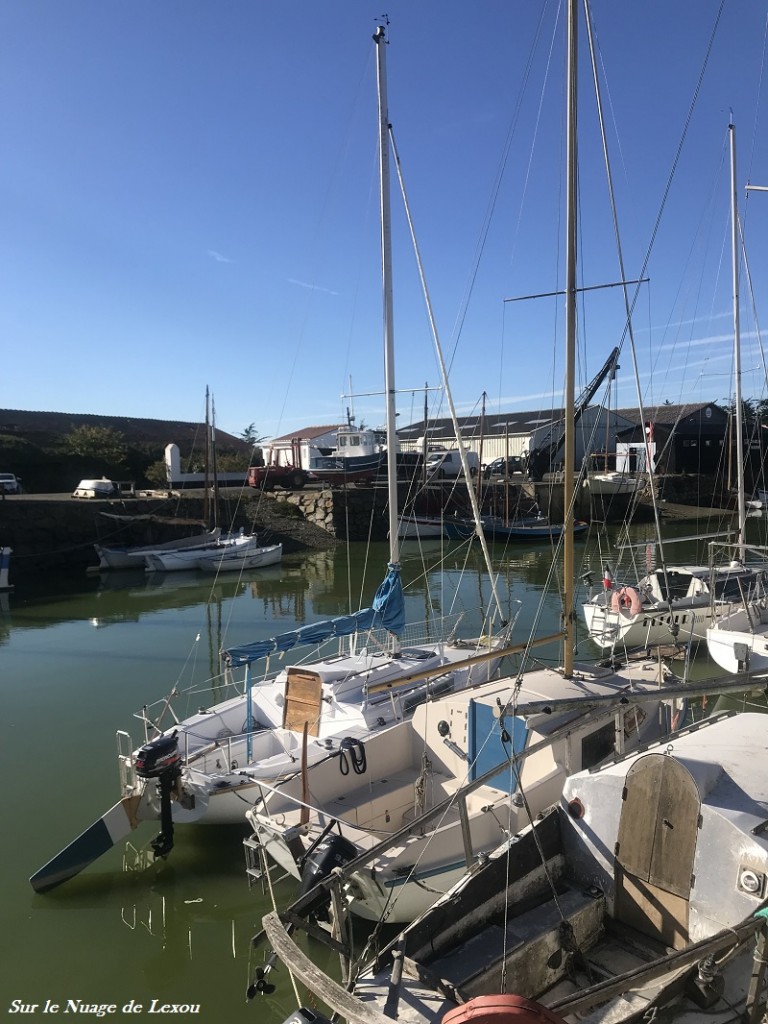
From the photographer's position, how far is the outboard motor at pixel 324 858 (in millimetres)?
7031

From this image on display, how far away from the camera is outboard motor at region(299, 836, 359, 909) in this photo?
7.03 m

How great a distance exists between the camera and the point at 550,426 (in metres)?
61.2

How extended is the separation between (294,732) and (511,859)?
18.1ft

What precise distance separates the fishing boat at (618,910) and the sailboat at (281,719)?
304 cm

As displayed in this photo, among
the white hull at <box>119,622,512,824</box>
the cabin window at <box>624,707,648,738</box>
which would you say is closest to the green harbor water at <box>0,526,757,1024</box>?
the white hull at <box>119,622,512,824</box>

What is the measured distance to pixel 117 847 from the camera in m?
10.4

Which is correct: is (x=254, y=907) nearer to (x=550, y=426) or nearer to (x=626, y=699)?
(x=626, y=699)

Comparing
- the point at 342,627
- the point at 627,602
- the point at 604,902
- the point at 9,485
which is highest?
the point at 9,485


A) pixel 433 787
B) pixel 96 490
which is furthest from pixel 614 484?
pixel 433 787

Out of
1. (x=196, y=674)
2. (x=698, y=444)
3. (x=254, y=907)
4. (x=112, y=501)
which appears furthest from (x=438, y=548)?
(x=254, y=907)

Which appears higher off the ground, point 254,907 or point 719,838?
point 719,838

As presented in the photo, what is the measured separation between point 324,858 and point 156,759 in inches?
127

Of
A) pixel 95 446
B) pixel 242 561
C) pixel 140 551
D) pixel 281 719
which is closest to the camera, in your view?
pixel 281 719

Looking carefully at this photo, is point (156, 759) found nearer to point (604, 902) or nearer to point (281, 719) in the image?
point (281, 719)
